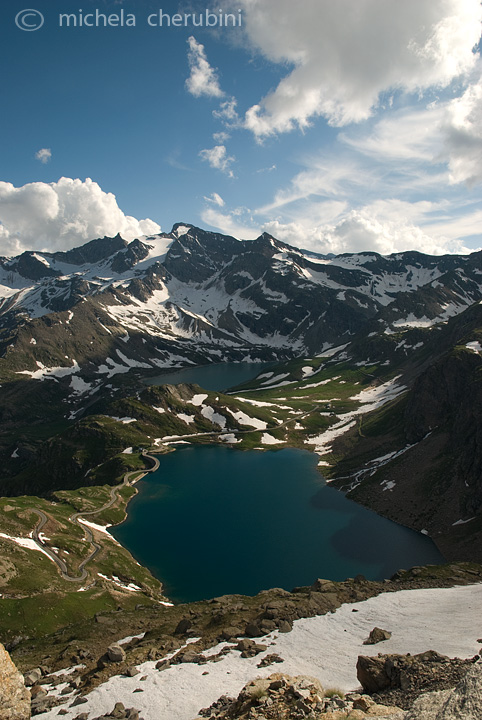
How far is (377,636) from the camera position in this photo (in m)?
29.7

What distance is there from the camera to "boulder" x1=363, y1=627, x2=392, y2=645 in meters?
29.4

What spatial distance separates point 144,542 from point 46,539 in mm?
19941

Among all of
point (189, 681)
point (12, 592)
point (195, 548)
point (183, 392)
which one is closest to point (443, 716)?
point (189, 681)

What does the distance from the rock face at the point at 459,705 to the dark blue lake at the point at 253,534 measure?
5905 centimetres

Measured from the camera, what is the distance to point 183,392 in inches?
7244

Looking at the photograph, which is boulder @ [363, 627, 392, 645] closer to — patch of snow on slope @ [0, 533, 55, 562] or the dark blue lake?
the dark blue lake

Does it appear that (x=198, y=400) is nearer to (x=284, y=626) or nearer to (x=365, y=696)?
(x=284, y=626)

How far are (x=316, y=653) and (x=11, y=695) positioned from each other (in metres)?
20.1

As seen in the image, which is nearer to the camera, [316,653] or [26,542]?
[316,653]

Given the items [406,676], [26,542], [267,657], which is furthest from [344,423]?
[406,676]

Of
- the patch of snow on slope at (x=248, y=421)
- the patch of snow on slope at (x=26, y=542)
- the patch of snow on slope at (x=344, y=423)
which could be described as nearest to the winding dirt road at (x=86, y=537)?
the patch of snow on slope at (x=26, y=542)

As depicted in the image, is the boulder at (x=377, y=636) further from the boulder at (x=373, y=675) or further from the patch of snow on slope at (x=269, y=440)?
Result: the patch of snow on slope at (x=269, y=440)

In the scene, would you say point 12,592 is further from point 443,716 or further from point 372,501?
point 372,501

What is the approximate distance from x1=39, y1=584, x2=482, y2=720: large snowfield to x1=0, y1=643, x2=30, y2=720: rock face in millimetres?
8390
